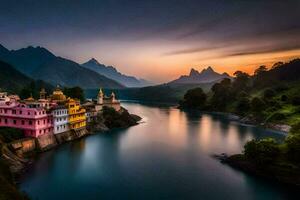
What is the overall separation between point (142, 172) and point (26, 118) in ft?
107

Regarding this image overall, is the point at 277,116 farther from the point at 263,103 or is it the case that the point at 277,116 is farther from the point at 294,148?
the point at 294,148

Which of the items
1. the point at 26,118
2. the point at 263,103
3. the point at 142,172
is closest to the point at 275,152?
the point at 142,172

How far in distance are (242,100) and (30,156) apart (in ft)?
388

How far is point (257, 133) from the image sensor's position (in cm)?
9975

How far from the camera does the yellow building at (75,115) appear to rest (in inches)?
3304

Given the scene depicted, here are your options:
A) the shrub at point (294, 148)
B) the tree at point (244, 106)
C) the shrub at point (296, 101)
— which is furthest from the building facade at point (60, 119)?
the tree at point (244, 106)

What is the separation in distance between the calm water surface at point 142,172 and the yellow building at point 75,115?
19.4 feet

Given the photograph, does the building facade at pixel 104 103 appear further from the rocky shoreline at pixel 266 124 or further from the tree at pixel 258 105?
the tree at pixel 258 105

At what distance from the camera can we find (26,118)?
223 feet

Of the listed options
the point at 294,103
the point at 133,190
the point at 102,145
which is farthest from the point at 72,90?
the point at 294,103

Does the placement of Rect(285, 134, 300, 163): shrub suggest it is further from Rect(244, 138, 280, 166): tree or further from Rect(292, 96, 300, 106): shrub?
Rect(292, 96, 300, 106): shrub

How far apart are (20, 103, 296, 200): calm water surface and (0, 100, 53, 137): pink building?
6.89 metres

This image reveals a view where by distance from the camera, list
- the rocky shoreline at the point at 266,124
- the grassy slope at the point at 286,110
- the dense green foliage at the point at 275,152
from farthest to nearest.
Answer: the grassy slope at the point at 286,110 → the rocky shoreline at the point at 266,124 → the dense green foliage at the point at 275,152

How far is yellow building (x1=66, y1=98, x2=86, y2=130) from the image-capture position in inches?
3304
